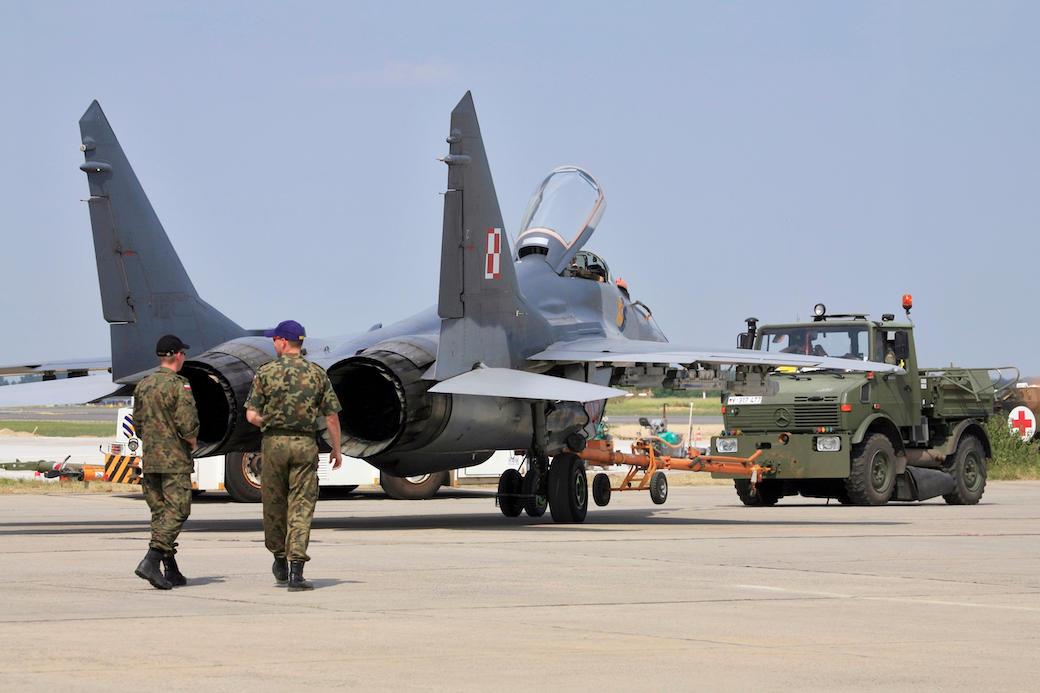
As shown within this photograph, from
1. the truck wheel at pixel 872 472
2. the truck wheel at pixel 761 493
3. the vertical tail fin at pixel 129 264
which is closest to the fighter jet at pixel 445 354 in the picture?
the vertical tail fin at pixel 129 264

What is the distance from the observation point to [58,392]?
54.6ft

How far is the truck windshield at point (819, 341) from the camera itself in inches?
874

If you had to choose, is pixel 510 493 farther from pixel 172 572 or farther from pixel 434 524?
pixel 172 572

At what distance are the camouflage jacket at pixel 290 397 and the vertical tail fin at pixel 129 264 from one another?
6598 millimetres

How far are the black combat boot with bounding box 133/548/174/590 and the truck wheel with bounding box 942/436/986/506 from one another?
53.1ft

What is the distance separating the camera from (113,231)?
643 inches

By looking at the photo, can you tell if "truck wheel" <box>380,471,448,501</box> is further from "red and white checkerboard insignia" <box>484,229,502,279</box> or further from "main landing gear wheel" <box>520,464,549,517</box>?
"red and white checkerboard insignia" <box>484,229,502,279</box>

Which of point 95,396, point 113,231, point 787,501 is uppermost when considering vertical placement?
point 113,231

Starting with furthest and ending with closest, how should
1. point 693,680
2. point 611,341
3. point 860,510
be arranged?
point 860,510
point 611,341
point 693,680

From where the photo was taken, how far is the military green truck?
21500 millimetres

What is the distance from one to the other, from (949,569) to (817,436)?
32.7 ft

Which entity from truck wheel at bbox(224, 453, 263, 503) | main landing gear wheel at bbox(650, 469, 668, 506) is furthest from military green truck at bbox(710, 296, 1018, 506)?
truck wheel at bbox(224, 453, 263, 503)

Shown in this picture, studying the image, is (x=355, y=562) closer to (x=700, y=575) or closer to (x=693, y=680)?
(x=700, y=575)

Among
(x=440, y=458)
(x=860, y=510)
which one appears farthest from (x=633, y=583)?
(x=860, y=510)
